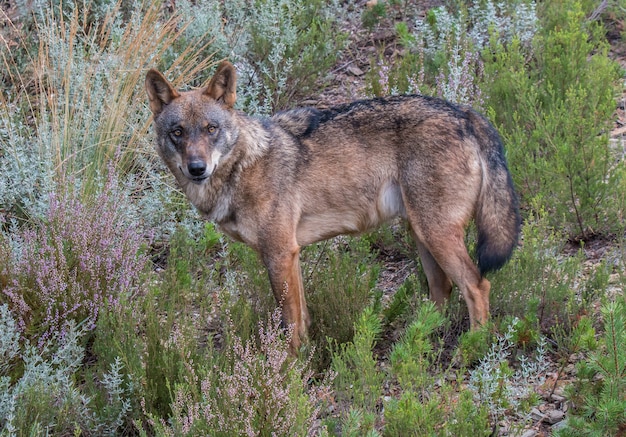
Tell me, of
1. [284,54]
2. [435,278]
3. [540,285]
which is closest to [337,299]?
[435,278]

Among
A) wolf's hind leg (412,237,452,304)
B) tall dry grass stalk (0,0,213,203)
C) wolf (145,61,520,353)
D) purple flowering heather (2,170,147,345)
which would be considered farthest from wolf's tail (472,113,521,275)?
tall dry grass stalk (0,0,213,203)

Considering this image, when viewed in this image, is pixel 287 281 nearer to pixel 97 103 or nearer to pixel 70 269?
pixel 70 269

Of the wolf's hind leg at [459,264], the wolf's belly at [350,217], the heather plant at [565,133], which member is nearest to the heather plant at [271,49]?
the heather plant at [565,133]

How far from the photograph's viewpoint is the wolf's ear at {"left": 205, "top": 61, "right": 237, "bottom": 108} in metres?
4.87

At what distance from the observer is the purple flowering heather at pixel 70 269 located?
4613mm

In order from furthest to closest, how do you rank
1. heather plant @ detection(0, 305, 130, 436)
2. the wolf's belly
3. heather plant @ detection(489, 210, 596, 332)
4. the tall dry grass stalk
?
the tall dry grass stalk → the wolf's belly → heather plant @ detection(489, 210, 596, 332) → heather plant @ detection(0, 305, 130, 436)

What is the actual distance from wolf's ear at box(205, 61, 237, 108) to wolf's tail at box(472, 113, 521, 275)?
1509 mm

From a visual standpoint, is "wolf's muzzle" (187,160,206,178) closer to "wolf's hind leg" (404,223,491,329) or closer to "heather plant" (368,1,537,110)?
"wolf's hind leg" (404,223,491,329)

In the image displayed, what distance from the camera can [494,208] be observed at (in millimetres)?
4719

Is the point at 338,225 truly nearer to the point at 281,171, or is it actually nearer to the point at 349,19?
the point at 281,171

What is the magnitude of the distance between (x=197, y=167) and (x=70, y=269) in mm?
1133

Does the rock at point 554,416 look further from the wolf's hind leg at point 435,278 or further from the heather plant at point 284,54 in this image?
the heather plant at point 284,54

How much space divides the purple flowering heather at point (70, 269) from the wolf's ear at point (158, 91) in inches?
24.7

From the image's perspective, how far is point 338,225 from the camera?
16.5 feet
